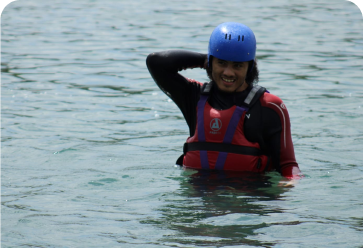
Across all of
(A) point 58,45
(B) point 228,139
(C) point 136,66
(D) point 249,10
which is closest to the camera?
(B) point 228,139

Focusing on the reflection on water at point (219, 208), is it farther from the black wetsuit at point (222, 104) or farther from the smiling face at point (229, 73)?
the smiling face at point (229, 73)

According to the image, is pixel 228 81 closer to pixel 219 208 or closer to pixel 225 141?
pixel 225 141

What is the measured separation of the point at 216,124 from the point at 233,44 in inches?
27.1

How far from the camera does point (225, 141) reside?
212 inches

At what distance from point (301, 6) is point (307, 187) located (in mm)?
18338

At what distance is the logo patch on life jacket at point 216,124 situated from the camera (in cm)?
538

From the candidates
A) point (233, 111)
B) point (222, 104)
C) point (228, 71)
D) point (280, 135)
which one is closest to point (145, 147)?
point (222, 104)

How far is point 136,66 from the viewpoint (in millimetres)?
13188

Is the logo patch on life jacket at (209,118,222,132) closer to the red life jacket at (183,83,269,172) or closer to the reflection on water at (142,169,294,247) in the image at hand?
the red life jacket at (183,83,269,172)

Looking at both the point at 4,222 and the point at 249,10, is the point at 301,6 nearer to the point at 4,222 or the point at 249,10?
the point at 249,10

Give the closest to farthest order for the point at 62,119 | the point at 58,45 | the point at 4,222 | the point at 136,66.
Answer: the point at 4,222 → the point at 62,119 → the point at 136,66 → the point at 58,45

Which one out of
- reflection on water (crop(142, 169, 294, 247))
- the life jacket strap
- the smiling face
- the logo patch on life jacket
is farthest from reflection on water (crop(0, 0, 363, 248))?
the smiling face

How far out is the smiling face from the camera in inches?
210

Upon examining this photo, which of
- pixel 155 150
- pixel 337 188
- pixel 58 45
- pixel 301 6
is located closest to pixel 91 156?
pixel 155 150
